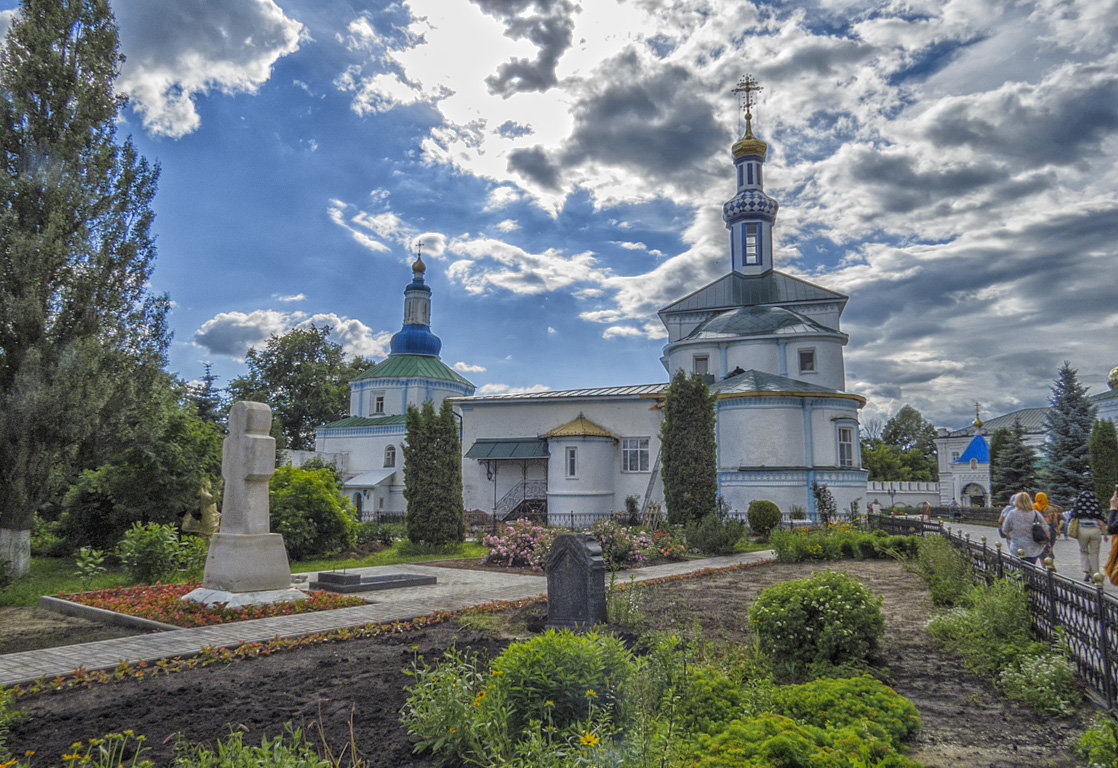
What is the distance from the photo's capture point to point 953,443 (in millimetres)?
49500

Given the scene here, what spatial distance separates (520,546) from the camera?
14719 millimetres

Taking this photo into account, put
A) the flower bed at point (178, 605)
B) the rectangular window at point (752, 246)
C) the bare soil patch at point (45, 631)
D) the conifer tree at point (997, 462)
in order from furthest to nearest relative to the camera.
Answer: the rectangular window at point (752, 246)
the conifer tree at point (997, 462)
the flower bed at point (178, 605)
the bare soil patch at point (45, 631)

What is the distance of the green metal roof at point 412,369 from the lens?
39.9 metres

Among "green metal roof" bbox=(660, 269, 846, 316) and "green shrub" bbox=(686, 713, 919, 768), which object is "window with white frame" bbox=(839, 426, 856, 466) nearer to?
"green metal roof" bbox=(660, 269, 846, 316)

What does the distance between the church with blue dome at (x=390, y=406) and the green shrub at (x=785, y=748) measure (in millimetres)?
31200

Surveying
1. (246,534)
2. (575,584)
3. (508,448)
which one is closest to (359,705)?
(575,584)

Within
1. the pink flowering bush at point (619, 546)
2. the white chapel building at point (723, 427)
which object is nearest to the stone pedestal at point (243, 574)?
the pink flowering bush at point (619, 546)

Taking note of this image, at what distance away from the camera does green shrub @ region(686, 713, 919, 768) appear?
3.28 meters

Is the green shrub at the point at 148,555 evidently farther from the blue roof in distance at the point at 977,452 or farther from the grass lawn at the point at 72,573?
the blue roof in distance at the point at 977,452

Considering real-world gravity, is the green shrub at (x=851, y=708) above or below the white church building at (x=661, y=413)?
below

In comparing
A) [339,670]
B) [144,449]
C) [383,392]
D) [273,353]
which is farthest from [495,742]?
[273,353]

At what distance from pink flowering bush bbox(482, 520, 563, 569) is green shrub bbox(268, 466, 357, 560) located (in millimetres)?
4303

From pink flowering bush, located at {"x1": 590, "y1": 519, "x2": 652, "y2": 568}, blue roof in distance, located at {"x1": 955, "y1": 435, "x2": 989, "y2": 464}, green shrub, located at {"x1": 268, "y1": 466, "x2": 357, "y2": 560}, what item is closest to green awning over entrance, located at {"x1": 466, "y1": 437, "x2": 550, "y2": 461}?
green shrub, located at {"x1": 268, "y1": 466, "x2": 357, "y2": 560}

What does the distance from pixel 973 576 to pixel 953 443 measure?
47189 mm
